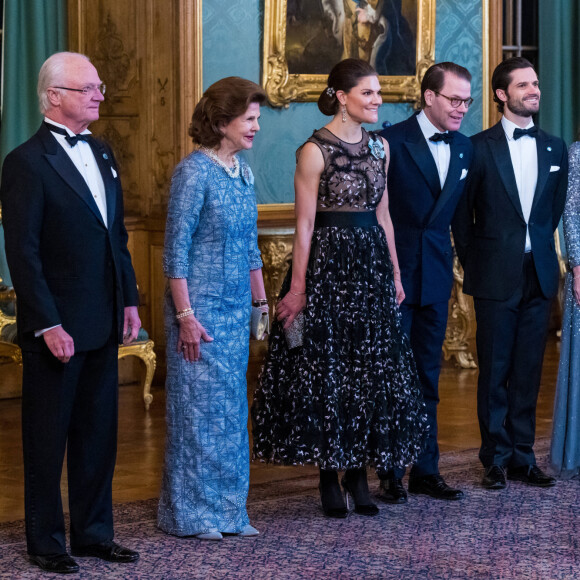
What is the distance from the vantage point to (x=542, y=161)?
4.90 metres

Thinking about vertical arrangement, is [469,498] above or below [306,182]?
below

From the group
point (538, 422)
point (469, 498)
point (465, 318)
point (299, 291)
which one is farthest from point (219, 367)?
point (465, 318)

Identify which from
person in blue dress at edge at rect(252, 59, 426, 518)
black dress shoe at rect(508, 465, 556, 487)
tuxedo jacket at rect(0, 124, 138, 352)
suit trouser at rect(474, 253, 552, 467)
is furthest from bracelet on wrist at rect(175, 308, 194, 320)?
black dress shoe at rect(508, 465, 556, 487)

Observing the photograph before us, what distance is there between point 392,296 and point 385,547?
92 cm

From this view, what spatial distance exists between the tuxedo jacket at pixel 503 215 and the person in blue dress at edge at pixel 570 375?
A: 88mm

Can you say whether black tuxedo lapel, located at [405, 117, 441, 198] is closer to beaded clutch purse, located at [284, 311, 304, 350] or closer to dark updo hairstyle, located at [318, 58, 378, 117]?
dark updo hairstyle, located at [318, 58, 378, 117]

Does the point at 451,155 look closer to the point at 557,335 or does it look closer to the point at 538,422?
the point at 538,422

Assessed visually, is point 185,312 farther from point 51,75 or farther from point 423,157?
point 423,157

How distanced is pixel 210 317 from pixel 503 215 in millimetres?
1320

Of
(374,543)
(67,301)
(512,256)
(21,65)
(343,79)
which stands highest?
(21,65)

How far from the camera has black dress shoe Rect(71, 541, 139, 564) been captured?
157 inches

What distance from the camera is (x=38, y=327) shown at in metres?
3.71

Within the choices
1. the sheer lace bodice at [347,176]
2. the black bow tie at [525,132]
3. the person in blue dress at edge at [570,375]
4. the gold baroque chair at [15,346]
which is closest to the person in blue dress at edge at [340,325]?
the sheer lace bodice at [347,176]

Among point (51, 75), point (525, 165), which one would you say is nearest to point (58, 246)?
point (51, 75)
